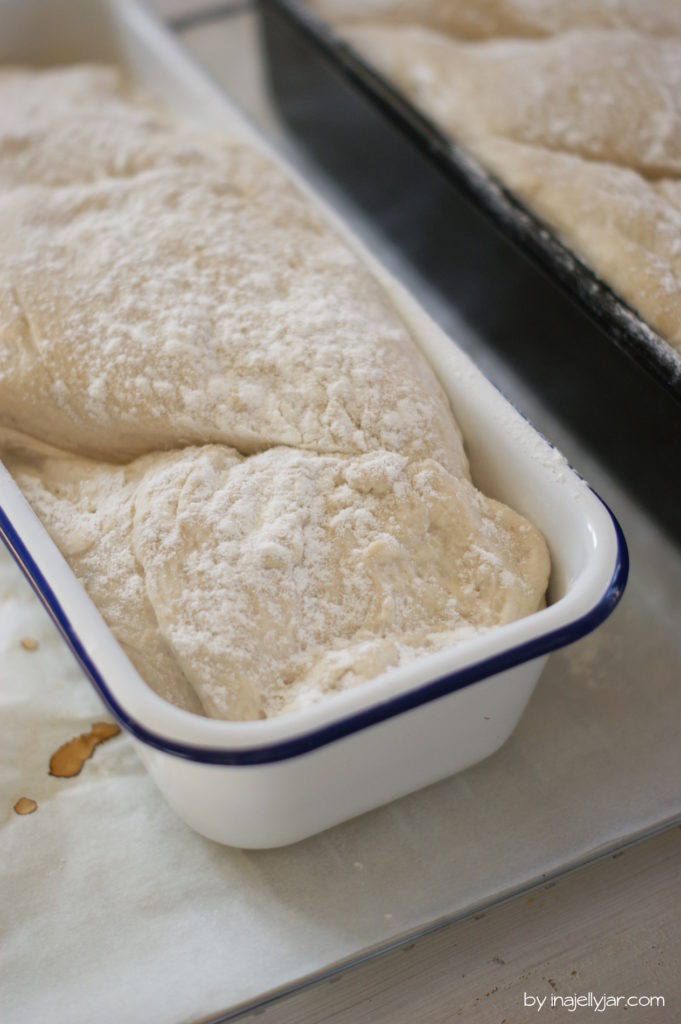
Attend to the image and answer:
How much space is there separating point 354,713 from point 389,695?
3 cm

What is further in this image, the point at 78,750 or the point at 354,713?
the point at 78,750

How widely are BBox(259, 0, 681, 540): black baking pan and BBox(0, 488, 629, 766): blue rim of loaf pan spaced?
0.29m

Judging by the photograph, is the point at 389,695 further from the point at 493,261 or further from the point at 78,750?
the point at 493,261

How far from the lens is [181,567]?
0.81 meters

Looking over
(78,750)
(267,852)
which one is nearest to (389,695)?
(267,852)

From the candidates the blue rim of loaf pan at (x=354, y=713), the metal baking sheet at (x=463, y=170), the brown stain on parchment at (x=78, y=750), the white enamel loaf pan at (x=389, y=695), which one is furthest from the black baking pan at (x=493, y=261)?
the brown stain on parchment at (x=78, y=750)

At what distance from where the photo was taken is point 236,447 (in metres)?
0.92

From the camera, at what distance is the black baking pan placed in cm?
102

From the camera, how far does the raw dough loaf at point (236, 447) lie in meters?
0.79

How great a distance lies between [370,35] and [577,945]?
1179mm

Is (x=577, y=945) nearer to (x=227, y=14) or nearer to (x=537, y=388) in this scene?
(x=537, y=388)

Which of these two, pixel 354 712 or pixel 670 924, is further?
pixel 670 924

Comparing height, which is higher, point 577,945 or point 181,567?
point 181,567

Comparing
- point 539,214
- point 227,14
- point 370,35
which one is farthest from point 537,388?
point 227,14
